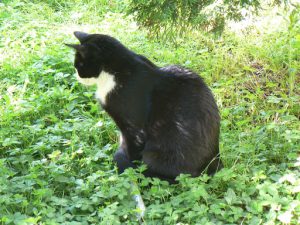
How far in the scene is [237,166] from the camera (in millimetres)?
2930

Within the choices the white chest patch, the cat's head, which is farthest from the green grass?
the cat's head

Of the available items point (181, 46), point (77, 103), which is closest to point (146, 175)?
point (77, 103)

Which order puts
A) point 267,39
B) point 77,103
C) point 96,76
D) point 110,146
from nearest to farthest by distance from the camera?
point 96,76 < point 110,146 < point 77,103 < point 267,39

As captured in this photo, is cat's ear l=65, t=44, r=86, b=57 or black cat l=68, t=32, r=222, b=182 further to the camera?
cat's ear l=65, t=44, r=86, b=57

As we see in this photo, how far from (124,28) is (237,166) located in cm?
292

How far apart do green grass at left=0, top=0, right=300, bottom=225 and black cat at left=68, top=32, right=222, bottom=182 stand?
16cm

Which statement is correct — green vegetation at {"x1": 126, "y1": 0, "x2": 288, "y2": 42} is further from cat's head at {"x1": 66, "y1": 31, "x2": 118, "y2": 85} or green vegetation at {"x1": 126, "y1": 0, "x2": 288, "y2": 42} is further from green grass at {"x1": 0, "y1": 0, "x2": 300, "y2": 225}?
cat's head at {"x1": 66, "y1": 31, "x2": 118, "y2": 85}

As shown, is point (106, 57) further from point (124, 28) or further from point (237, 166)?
point (124, 28)

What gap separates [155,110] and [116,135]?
668 millimetres

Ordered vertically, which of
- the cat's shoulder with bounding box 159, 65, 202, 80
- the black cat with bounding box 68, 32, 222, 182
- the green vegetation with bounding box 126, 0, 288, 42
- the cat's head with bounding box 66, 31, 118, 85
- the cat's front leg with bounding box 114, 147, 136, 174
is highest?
the green vegetation with bounding box 126, 0, 288, 42

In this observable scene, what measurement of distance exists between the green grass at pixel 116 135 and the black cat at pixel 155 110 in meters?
0.16

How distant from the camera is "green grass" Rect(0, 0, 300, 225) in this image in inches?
98.7

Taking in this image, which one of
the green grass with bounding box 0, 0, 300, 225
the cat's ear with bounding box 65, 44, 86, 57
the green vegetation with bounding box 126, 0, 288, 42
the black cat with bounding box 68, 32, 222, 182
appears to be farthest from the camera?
the green vegetation with bounding box 126, 0, 288, 42

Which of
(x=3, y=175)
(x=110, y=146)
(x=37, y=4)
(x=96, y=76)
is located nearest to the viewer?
(x=3, y=175)
